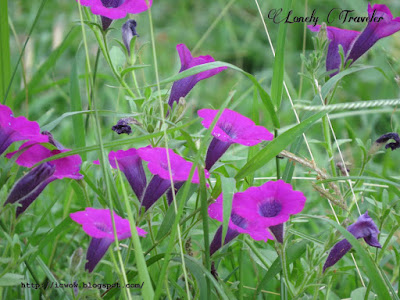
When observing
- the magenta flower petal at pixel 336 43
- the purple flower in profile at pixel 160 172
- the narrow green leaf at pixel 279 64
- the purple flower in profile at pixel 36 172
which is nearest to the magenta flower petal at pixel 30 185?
the purple flower in profile at pixel 36 172

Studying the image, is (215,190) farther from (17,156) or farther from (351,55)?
(351,55)

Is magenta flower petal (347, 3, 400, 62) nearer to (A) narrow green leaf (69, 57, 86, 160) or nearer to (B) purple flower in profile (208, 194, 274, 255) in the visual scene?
(B) purple flower in profile (208, 194, 274, 255)

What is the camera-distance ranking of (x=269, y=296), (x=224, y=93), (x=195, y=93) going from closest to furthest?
(x=269, y=296)
(x=195, y=93)
(x=224, y=93)

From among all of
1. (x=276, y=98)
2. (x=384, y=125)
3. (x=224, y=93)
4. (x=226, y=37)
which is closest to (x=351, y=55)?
(x=276, y=98)

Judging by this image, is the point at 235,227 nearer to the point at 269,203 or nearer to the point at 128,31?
the point at 269,203

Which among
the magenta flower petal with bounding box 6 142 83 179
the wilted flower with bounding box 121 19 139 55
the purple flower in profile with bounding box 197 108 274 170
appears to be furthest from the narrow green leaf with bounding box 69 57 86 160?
the purple flower in profile with bounding box 197 108 274 170

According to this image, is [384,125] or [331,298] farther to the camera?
[384,125]

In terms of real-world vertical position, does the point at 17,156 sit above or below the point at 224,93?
above

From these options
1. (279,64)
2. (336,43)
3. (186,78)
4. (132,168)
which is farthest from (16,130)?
(336,43)
